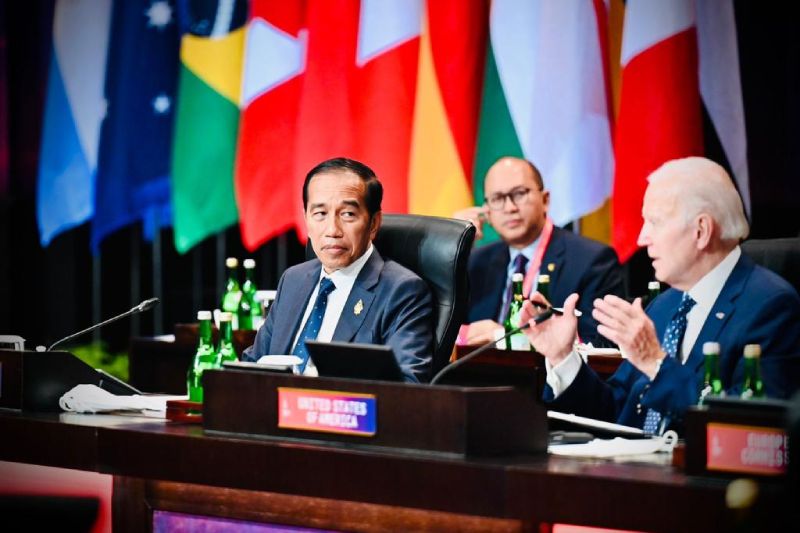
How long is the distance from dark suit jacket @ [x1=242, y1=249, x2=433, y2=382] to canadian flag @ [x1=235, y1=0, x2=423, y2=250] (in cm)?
222

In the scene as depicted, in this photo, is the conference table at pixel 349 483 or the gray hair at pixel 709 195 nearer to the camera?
the conference table at pixel 349 483

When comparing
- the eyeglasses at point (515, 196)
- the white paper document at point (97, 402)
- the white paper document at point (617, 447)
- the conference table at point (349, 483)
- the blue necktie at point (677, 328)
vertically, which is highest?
the eyeglasses at point (515, 196)

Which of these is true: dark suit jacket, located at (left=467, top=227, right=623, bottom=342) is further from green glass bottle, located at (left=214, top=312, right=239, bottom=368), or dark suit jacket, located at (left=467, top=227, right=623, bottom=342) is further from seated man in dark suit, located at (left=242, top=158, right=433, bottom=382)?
green glass bottle, located at (left=214, top=312, right=239, bottom=368)

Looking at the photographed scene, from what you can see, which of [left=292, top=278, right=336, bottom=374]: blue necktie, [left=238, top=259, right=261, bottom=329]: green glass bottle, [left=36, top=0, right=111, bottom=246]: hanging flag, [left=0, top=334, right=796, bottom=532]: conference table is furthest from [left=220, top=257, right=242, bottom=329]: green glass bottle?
[left=0, top=334, right=796, bottom=532]: conference table

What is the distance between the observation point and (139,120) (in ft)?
20.4

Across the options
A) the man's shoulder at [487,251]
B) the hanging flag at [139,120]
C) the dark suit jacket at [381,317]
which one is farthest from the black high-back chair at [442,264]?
the hanging flag at [139,120]

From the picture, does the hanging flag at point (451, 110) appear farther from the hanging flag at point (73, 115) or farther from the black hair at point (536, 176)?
the hanging flag at point (73, 115)

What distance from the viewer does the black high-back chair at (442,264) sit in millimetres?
3268

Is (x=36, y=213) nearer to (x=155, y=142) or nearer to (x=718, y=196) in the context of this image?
(x=155, y=142)

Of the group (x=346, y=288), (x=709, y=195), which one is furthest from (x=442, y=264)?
(x=709, y=195)

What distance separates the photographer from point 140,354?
18.1 ft

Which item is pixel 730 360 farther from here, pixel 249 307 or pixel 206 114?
pixel 206 114

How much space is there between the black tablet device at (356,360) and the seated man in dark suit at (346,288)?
872 millimetres

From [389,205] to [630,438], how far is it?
323 cm
